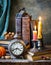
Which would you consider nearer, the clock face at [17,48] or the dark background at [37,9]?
the clock face at [17,48]

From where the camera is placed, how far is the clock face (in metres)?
1.70

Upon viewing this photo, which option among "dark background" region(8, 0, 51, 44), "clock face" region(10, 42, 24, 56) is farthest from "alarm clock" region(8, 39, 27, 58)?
"dark background" region(8, 0, 51, 44)

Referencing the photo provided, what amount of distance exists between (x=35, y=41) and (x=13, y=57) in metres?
0.22

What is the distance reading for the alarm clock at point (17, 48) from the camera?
1.70 metres

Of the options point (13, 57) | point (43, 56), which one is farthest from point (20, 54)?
point (43, 56)

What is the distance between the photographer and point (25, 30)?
1.88 m

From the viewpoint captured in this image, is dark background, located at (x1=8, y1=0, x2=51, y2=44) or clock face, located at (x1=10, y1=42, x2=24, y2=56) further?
dark background, located at (x1=8, y1=0, x2=51, y2=44)

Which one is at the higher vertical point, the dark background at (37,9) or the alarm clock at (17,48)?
the dark background at (37,9)

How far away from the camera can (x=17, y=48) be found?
170 centimetres

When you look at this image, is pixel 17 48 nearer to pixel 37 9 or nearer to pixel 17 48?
pixel 17 48

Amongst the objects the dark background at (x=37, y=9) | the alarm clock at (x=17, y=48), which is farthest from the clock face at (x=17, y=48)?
the dark background at (x=37, y=9)

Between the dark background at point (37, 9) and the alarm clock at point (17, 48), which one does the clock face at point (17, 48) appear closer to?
the alarm clock at point (17, 48)

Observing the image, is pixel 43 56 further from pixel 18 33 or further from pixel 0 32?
pixel 0 32

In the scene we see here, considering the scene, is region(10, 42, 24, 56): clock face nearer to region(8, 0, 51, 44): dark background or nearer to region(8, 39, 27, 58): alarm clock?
A: region(8, 39, 27, 58): alarm clock
